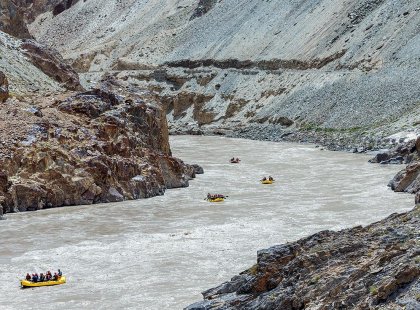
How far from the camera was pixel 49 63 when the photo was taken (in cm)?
5788

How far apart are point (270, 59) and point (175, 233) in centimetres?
6465

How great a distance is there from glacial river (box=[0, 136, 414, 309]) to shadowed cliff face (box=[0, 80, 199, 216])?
1.14 m

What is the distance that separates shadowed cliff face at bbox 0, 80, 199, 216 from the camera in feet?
125

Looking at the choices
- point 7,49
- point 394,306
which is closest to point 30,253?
point 394,306

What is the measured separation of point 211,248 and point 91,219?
30.6 ft

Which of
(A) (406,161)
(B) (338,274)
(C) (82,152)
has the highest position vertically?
(C) (82,152)

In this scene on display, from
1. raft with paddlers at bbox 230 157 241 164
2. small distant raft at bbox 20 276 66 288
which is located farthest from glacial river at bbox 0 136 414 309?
raft with paddlers at bbox 230 157 241 164

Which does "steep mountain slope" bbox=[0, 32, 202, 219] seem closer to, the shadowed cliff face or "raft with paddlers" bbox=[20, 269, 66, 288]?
the shadowed cliff face

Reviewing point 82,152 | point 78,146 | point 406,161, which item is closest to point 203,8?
point 406,161

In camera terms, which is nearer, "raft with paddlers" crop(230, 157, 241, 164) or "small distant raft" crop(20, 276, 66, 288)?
"small distant raft" crop(20, 276, 66, 288)

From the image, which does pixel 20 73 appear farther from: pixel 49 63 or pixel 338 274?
pixel 338 274

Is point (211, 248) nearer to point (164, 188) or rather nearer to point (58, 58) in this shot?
point (164, 188)

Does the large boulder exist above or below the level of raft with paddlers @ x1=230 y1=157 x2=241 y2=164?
above

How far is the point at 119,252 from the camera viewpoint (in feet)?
91.1
